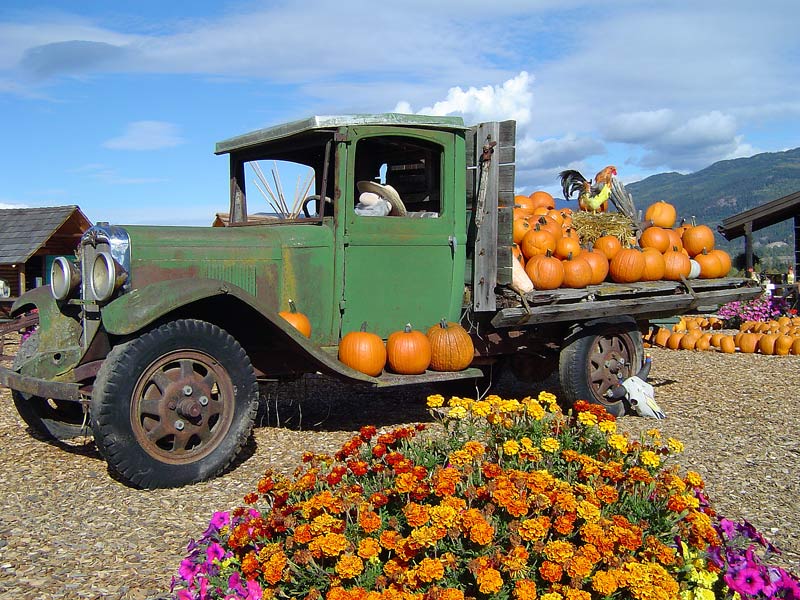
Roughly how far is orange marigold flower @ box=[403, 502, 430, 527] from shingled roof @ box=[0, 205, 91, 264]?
13.8 metres

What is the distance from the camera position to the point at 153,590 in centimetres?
327

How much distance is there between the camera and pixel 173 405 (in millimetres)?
4684

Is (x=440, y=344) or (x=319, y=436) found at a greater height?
(x=440, y=344)

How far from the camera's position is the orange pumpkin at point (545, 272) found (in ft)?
21.4

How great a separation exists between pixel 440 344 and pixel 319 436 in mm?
1142

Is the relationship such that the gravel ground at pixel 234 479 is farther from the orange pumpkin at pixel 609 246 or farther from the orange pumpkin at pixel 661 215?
the orange pumpkin at pixel 661 215

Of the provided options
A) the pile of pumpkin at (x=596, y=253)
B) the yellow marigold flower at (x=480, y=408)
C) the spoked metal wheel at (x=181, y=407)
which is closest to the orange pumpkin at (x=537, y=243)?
the pile of pumpkin at (x=596, y=253)

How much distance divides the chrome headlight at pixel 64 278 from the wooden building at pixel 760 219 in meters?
14.8

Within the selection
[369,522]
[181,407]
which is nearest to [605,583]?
[369,522]

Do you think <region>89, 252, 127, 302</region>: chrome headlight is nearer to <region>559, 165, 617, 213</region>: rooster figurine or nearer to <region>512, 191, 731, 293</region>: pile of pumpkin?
<region>512, 191, 731, 293</region>: pile of pumpkin

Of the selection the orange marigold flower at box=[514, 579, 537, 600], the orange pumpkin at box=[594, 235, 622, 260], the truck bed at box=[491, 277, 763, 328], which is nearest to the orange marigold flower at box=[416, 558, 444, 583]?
the orange marigold flower at box=[514, 579, 537, 600]

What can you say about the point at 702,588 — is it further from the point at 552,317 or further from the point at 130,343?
the point at 552,317

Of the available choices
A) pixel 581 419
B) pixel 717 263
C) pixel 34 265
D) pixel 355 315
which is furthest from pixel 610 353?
pixel 34 265

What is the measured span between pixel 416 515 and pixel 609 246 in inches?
200
